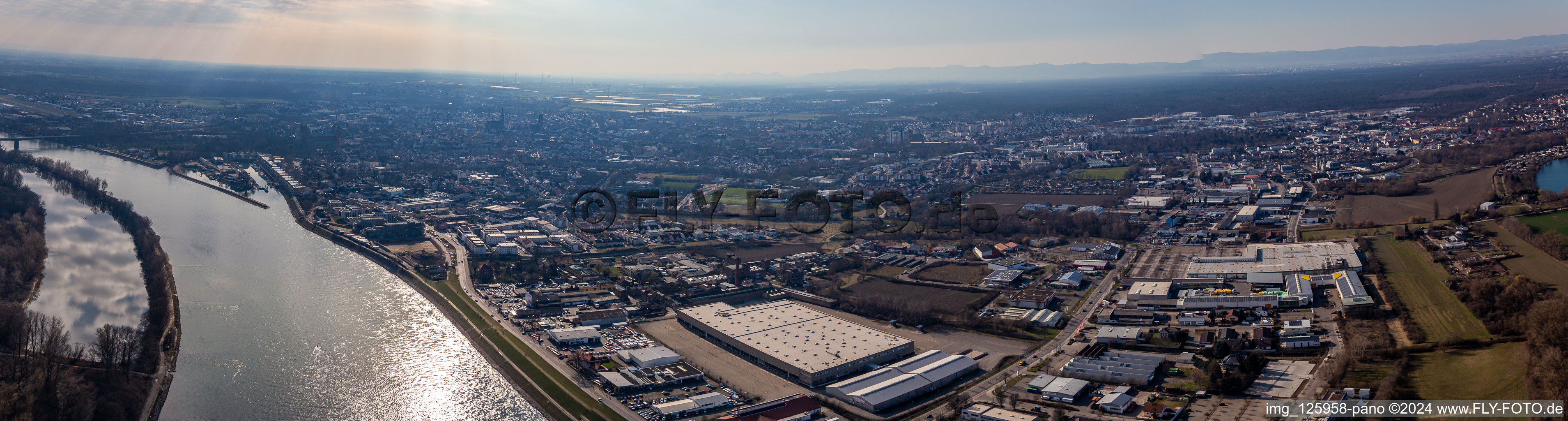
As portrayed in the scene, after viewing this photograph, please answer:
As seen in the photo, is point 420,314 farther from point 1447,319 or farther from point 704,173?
point 704,173

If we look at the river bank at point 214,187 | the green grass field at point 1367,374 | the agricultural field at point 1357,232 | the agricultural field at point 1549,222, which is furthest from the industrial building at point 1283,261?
the river bank at point 214,187

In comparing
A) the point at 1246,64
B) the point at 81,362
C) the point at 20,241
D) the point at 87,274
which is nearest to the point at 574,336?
the point at 81,362

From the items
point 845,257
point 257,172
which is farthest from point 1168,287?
point 257,172

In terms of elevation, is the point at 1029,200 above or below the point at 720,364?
above

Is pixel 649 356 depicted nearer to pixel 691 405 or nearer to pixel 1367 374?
pixel 691 405

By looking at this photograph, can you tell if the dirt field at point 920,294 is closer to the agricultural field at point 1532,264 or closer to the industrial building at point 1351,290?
the industrial building at point 1351,290
